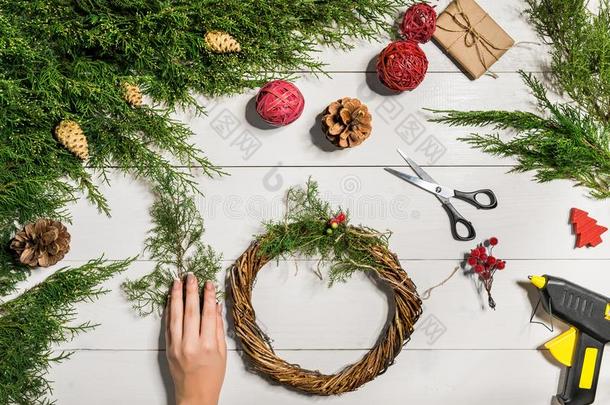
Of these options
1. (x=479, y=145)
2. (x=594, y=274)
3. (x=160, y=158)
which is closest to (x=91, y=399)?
(x=160, y=158)

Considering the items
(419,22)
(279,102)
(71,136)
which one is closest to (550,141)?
(419,22)

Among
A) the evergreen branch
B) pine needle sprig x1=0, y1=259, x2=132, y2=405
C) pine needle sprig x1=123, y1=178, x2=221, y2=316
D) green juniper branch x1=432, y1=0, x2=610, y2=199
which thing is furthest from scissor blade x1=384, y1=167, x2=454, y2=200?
pine needle sprig x1=0, y1=259, x2=132, y2=405

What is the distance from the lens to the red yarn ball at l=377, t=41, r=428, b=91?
1345 mm

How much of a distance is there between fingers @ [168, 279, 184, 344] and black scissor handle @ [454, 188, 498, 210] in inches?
29.5

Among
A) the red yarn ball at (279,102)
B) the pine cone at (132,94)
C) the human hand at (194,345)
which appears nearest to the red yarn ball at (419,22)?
the red yarn ball at (279,102)

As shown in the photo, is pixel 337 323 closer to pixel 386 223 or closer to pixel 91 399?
pixel 386 223

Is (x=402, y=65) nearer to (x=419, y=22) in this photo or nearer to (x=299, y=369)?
(x=419, y=22)

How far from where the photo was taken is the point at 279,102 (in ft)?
4.39

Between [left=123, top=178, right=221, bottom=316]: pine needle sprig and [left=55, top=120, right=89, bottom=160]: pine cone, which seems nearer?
[left=55, top=120, right=89, bottom=160]: pine cone

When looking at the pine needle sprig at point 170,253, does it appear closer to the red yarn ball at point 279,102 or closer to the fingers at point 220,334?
the fingers at point 220,334

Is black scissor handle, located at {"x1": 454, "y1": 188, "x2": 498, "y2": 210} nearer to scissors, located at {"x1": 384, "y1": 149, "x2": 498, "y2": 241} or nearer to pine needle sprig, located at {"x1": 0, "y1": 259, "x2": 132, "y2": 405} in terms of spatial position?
scissors, located at {"x1": 384, "y1": 149, "x2": 498, "y2": 241}

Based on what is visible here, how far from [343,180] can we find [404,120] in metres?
0.22

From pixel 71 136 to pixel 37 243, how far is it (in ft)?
0.90

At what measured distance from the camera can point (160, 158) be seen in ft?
4.67
